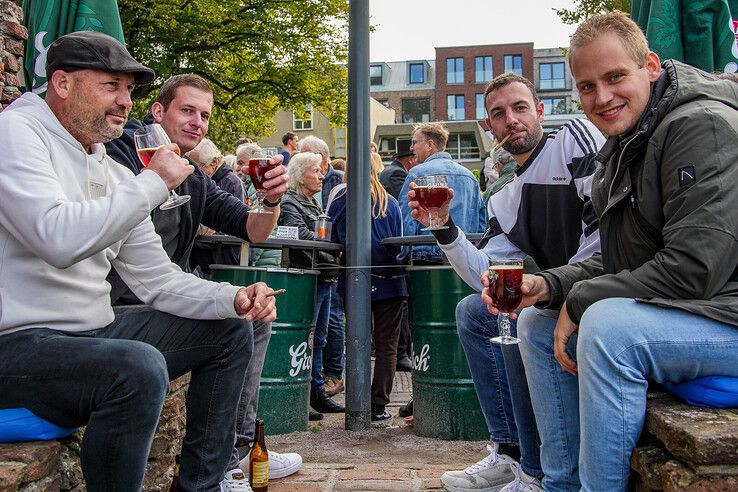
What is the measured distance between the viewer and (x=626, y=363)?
2191 mm

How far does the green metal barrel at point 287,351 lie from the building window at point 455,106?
62.5 metres

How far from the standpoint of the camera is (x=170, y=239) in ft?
12.5

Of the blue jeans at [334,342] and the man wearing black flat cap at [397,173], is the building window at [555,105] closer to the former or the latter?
the man wearing black flat cap at [397,173]

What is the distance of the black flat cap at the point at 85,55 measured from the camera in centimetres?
283

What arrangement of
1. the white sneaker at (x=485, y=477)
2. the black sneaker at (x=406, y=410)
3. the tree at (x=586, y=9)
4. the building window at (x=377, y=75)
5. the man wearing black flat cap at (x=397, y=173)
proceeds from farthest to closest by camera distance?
the building window at (x=377, y=75) < the tree at (x=586, y=9) < the man wearing black flat cap at (x=397, y=173) < the black sneaker at (x=406, y=410) < the white sneaker at (x=485, y=477)

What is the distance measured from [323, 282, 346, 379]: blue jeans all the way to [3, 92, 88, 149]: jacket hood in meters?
4.46

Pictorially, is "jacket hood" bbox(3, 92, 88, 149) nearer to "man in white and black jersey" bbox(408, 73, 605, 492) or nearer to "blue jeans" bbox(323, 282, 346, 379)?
"man in white and black jersey" bbox(408, 73, 605, 492)

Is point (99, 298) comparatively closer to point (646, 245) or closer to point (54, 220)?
point (54, 220)

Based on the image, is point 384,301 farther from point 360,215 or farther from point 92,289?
point 92,289

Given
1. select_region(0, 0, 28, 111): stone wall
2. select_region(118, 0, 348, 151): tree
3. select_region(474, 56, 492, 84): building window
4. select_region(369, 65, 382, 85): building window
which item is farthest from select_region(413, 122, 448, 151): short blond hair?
select_region(369, 65, 382, 85): building window

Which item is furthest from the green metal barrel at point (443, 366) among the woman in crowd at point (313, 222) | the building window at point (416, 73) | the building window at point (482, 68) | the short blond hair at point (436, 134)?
the building window at point (416, 73)

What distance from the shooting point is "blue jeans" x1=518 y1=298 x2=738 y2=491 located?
85.1 inches

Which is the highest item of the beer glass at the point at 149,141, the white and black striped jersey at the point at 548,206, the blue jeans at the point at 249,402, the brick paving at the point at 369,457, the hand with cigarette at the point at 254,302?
the beer glass at the point at 149,141

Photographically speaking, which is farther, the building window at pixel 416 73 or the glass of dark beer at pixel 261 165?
the building window at pixel 416 73
